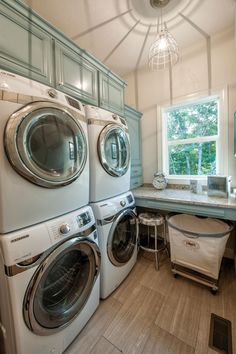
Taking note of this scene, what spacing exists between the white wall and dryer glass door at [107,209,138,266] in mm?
996

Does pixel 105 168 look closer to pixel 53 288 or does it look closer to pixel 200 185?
pixel 53 288

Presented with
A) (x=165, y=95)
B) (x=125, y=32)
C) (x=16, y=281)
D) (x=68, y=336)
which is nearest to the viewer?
(x=16, y=281)

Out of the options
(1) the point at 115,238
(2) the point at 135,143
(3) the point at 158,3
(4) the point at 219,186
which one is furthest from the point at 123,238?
(3) the point at 158,3

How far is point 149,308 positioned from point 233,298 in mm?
763

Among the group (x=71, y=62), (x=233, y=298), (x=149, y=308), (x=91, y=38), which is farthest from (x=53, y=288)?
(x=91, y=38)

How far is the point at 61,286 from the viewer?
3.72 feet

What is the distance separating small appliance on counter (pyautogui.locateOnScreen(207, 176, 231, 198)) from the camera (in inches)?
66.4

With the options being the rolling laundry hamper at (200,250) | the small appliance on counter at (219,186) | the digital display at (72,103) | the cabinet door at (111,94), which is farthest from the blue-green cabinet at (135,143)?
the digital display at (72,103)

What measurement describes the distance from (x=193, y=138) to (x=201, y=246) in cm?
143

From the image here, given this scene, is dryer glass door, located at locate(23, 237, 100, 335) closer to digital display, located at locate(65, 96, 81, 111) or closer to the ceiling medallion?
digital display, located at locate(65, 96, 81, 111)

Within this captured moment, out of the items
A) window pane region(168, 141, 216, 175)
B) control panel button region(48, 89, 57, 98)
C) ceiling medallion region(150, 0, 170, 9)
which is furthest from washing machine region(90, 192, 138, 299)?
ceiling medallion region(150, 0, 170, 9)

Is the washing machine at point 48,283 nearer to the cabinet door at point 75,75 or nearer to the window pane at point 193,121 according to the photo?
the cabinet door at point 75,75

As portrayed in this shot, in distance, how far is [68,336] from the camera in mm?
1070

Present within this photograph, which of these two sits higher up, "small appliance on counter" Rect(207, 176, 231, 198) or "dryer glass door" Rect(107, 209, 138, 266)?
"small appliance on counter" Rect(207, 176, 231, 198)
